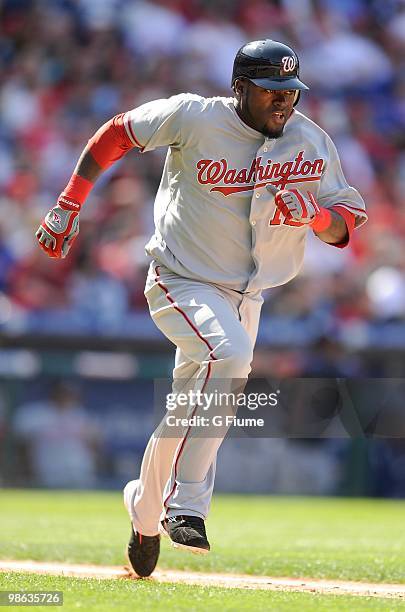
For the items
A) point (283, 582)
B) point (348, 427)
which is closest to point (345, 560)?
point (283, 582)

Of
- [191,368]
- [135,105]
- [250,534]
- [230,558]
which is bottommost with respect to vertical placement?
[250,534]

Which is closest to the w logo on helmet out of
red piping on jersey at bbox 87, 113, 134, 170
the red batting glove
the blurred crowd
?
the red batting glove

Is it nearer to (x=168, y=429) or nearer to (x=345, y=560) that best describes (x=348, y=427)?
(x=345, y=560)

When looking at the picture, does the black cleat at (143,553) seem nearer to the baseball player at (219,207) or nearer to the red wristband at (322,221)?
the baseball player at (219,207)

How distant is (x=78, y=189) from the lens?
4.35 meters

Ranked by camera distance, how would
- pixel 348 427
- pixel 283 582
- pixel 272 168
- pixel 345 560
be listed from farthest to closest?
pixel 348 427 < pixel 345 560 < pixel 283 582 < pixel 272 168

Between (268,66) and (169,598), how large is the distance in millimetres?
1911

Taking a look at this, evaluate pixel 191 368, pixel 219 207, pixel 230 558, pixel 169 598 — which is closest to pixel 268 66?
pixel 219 207

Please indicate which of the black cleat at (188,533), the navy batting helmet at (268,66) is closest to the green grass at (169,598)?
the black cleat at (188,533)

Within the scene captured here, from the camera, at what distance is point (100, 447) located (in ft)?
31.7

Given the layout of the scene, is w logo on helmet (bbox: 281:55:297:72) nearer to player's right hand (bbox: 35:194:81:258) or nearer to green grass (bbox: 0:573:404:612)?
player's right hand (bbox: 35:194:81:258)

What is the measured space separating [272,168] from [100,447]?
19.0 ft

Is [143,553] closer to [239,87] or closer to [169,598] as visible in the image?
[169,598]

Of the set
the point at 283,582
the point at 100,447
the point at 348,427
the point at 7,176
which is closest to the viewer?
the point at 283,582
